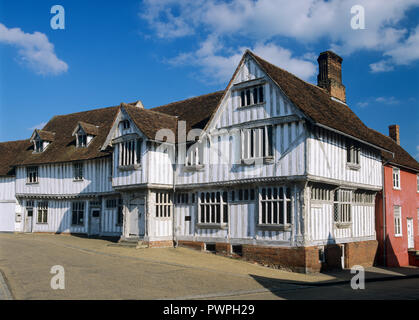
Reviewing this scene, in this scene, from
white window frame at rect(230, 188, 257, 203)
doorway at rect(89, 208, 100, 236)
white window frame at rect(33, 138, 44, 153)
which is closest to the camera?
white window frame at rect(230, 188, 257, 203)

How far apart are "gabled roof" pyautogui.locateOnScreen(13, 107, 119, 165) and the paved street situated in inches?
360

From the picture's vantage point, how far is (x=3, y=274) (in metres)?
14.6

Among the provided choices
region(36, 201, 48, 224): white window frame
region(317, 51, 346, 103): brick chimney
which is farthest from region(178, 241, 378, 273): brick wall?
region(36, 201, 48, 224): white window frame

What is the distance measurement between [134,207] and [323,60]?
1491 cm

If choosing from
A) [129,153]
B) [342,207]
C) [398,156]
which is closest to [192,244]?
[129,153]

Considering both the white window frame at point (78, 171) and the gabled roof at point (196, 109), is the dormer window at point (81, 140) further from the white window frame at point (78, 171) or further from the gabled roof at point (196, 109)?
the gabled roof at point (196, 109)

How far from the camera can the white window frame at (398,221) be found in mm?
25266

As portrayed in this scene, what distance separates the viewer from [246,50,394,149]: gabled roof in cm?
1919

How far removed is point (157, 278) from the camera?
1476 cm

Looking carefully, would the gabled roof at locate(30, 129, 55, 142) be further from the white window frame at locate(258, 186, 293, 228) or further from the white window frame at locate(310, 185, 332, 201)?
the white window frame at locate(310, 185, 332, 201)

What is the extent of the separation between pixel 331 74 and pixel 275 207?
36.8 feet

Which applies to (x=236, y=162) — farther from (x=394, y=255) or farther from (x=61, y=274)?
(x=394, y=255)

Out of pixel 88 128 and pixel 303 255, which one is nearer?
pixel 303 255

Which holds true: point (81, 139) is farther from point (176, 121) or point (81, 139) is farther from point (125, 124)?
point (176, 121)
